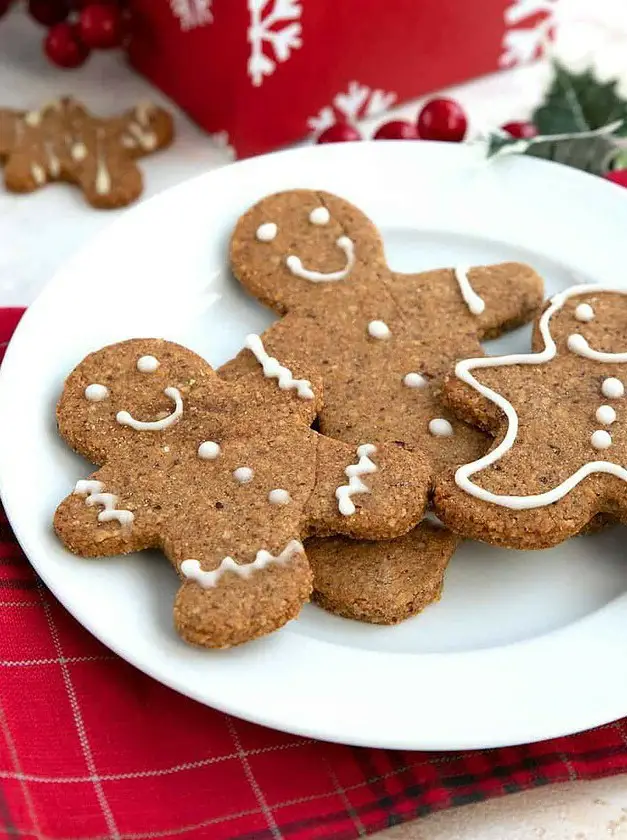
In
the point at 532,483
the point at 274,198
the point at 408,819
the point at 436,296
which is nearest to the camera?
the point at 408,819

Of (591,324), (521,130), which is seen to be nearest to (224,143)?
(521,130)

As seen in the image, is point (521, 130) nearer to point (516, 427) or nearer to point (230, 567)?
point (516, 427)

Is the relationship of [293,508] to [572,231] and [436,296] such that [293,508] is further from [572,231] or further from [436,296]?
[572,231]

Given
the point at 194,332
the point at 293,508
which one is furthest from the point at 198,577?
the point at 194,332

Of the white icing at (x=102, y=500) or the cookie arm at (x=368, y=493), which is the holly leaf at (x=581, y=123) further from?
the white icing at (x=102, y=500)

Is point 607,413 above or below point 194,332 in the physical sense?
above

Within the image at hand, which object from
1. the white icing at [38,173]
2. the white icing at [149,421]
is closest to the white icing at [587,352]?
the white icing at [149,421]
